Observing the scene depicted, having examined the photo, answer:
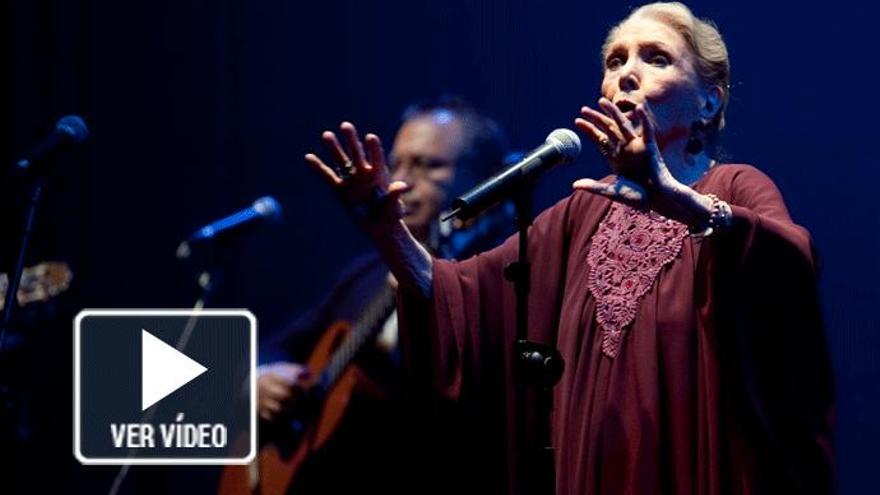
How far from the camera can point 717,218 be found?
2.10 meters

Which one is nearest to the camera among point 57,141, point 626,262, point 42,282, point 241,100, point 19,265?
point 626,262

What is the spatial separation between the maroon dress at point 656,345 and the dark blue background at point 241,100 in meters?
1.00

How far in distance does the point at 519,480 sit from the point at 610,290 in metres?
0.43

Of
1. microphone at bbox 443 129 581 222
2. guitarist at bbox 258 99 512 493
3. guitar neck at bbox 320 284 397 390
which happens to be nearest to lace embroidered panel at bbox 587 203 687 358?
microphone at bbox 443 129 581 222

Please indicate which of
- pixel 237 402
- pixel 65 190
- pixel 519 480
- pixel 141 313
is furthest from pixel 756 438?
pixel 65 190

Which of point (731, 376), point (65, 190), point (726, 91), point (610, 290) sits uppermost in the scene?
point (65, 190)

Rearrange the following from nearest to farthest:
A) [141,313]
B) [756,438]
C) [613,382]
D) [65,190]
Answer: [756,438] → [613,382] → [141,313] → [65,190]

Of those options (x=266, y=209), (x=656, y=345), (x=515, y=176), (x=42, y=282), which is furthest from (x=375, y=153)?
(x=42, y=282)

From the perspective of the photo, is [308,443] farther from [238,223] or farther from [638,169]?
[638,169]

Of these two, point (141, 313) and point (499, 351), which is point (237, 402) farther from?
point (499, 351)

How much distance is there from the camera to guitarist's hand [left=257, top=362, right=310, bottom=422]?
12.3ft

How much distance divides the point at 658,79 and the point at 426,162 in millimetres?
1280

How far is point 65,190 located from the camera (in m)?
4.62
